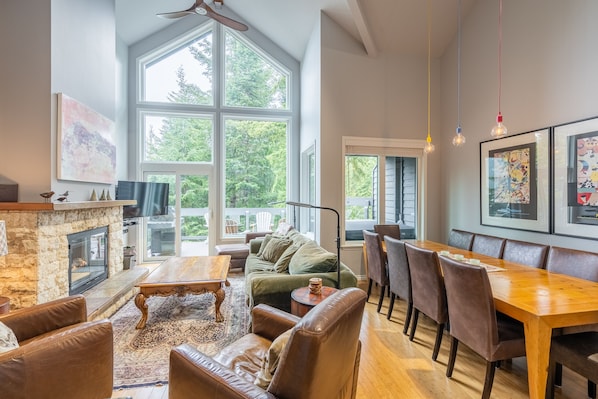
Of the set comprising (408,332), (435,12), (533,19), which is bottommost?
(408,332)

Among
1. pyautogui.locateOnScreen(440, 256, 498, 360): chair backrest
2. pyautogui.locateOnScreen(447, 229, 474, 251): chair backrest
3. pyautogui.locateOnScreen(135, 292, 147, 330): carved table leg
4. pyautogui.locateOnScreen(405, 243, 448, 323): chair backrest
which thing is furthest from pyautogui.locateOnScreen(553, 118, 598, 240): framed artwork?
pyautogui.locateOnScreen(135, 292, 147, 330): carved table leg

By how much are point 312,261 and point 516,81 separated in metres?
3.44

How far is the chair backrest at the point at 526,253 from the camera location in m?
2.72

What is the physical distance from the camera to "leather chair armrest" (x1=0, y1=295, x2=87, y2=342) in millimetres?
1850

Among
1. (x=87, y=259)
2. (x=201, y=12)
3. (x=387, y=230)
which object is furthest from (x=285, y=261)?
(x=201, y=12)

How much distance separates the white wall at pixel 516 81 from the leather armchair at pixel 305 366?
3.01 metres

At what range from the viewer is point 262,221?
6.21 m

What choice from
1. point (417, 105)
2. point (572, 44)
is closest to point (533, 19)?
point (572, 44)

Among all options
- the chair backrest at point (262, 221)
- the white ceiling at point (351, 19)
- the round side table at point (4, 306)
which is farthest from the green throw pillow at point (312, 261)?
the white ceiling at point (351, 19)

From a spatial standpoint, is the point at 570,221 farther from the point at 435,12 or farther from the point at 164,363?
the point at 164,363

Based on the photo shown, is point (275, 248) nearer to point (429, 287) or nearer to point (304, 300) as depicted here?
point (304, 300)

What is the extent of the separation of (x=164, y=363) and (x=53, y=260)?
1762 mm

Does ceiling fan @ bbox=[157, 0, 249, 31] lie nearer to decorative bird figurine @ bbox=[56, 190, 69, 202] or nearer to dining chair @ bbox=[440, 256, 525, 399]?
decorative bird figurine @ bbox=[56, 190, 69, 202]

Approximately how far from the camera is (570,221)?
118 inches
